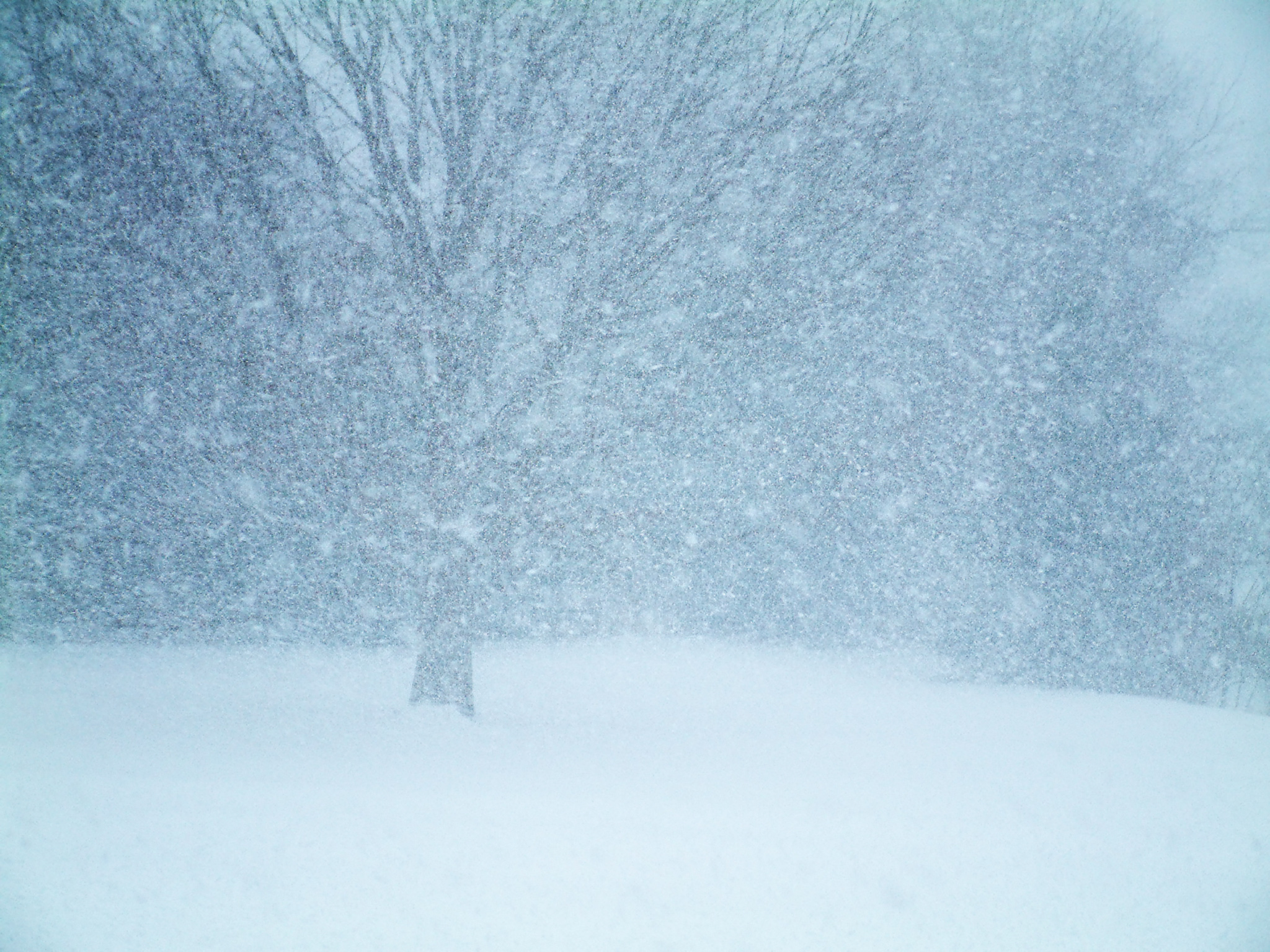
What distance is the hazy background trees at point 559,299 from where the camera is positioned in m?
4.64

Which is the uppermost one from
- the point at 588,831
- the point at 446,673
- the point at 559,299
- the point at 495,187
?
the point at 495,187

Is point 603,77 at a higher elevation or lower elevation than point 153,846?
higher

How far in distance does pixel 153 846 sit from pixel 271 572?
130 inches

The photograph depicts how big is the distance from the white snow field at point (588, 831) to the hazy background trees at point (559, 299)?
112 centimetres

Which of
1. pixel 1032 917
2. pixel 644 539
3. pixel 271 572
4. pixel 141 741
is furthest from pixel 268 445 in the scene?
pixel 1032 917

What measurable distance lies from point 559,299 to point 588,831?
2.92 metres

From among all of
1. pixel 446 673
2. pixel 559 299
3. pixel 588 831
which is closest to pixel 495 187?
pixel 559 299

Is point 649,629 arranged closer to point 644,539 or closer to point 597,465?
point 644,539

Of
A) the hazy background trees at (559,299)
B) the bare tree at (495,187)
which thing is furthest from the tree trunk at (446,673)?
the hazy background trees at (559,299)

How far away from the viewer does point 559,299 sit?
15.6 feet

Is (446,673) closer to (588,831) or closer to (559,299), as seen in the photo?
(588,831)

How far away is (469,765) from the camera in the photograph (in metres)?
3.68

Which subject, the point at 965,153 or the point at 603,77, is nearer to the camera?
the point at 603,77

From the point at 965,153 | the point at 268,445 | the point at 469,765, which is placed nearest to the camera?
the point at 469,765
